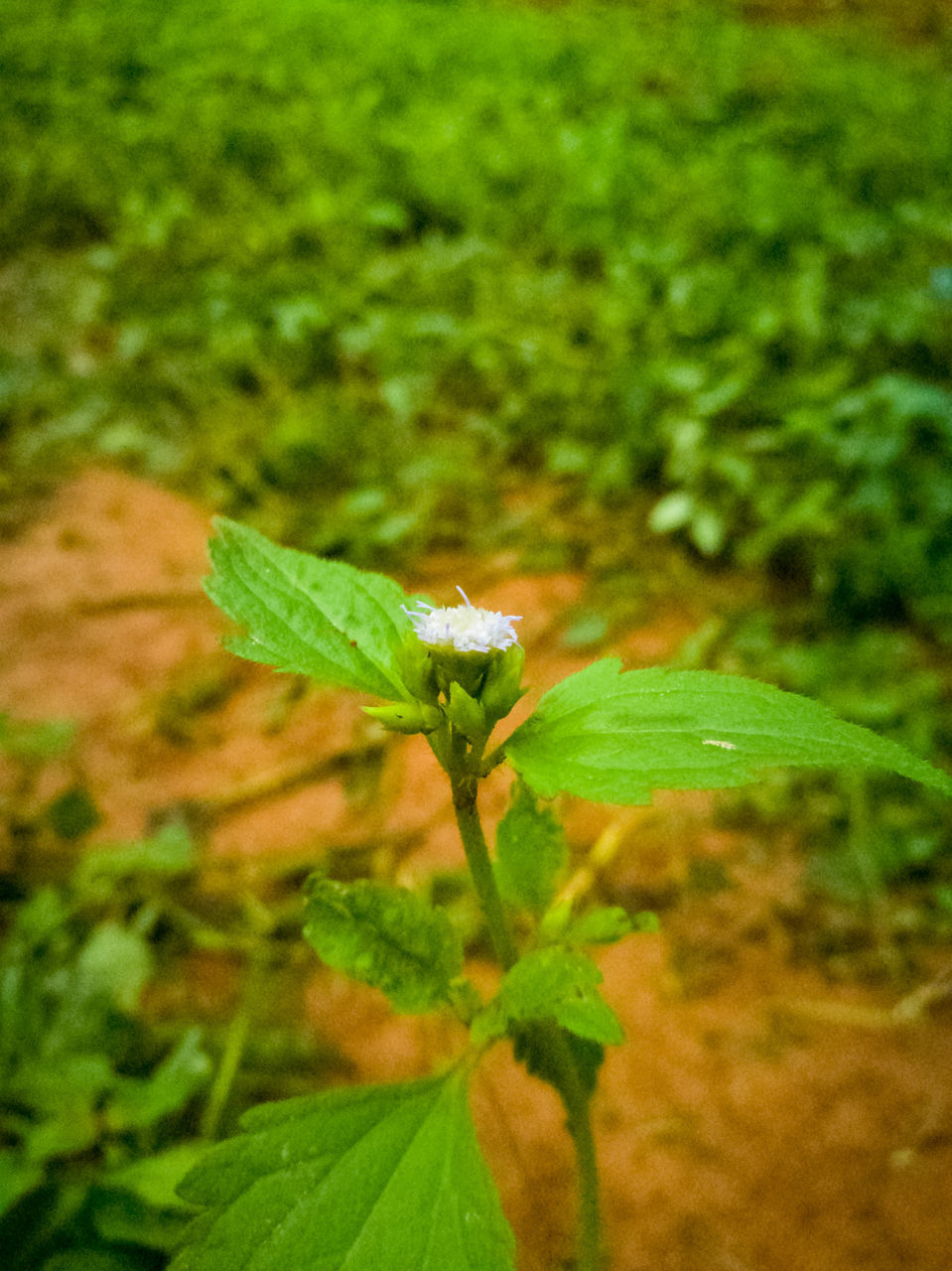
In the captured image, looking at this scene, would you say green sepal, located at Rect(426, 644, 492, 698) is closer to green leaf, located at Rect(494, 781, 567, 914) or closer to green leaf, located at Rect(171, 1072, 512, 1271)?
green leaf, located at Rect(494, 781, 567, 914)

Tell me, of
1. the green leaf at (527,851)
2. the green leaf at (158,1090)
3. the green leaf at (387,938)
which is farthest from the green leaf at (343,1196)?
the green leaf at (158,1090)

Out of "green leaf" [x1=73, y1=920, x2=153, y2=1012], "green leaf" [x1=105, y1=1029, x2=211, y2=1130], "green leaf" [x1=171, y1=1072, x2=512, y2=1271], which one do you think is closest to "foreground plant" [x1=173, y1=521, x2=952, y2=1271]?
"green leaf" [x1=171, y1=1072, x2=512, y2=1271]

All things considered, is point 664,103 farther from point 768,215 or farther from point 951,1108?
point 951,1108

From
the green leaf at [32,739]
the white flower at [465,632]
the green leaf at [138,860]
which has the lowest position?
the green leaf at [138,860]

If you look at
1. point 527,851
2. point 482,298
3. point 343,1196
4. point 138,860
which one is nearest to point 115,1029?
point 138,860

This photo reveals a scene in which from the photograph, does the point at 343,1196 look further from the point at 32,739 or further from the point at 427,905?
the point at 32,739

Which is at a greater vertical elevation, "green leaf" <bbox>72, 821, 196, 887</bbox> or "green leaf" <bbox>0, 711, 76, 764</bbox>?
"green leaf" <bbox>0, 711, 76, 764</bbox>

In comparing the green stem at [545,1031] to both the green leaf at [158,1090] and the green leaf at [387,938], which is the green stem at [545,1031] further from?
the green leaf at [158,1090]
